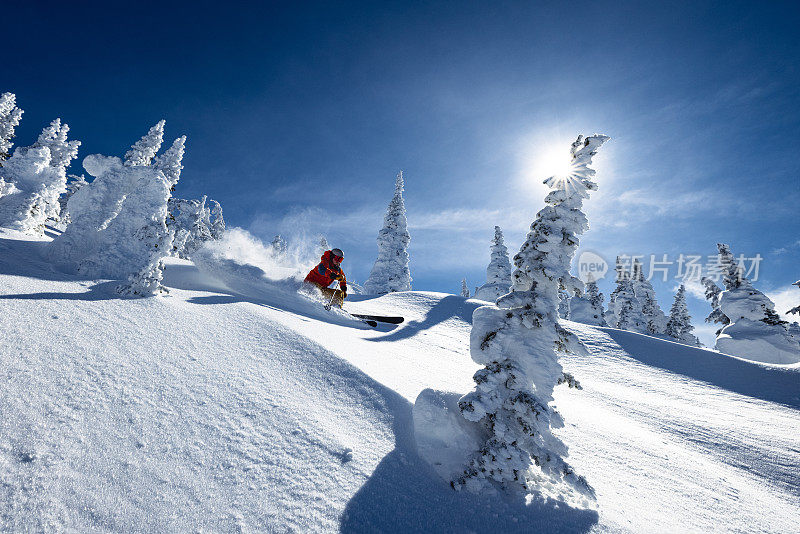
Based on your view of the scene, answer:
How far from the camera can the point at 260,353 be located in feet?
16.4

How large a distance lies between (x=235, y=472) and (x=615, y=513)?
397cm

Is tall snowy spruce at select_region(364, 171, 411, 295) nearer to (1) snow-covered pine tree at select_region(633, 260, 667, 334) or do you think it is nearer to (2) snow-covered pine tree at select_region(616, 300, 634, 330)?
(2) snow-covered pine tree at select_region(616, 300, 634, 330)

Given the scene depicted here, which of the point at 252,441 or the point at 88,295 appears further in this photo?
the point at 88,295

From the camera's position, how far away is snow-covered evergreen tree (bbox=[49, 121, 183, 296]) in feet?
22.4

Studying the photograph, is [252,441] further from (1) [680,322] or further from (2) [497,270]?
(1) [680,322]

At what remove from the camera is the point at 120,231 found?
7812mm

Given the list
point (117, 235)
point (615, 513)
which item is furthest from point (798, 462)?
point (117, 235)

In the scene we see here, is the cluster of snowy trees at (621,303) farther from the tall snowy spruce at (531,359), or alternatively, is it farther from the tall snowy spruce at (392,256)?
the tall snowy spruce at (531,359)

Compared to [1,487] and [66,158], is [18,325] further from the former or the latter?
[66,158]

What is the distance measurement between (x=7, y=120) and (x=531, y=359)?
48.3 meters

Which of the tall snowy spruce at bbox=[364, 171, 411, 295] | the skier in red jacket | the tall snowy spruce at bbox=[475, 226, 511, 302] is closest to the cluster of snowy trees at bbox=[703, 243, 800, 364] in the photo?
the tall snowy spruce at bbox=[475, 226, 511, 302]

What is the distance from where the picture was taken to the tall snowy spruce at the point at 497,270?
1248 inches

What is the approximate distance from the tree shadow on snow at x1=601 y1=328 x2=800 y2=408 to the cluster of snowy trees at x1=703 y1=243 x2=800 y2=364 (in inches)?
339

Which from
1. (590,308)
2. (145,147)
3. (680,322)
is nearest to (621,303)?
(590,308)
